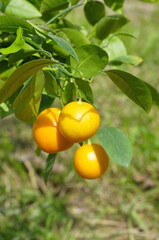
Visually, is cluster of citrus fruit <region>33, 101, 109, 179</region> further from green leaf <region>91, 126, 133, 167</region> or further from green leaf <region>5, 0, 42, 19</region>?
green leaf <region>5, 0, 42, 19</region>

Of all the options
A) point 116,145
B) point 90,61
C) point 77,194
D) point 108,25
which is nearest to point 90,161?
point 116,145

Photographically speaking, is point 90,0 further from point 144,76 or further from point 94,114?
point 144,76

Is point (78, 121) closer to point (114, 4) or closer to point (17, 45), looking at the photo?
point (17, 45)

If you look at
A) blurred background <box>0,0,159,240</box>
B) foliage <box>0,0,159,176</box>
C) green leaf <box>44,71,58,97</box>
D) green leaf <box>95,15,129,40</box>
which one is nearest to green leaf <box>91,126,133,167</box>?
foliage <box>0,0,159,176</box>

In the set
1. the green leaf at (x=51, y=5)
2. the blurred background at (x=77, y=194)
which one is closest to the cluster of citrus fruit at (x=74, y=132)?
the green leaf at (x=51, y=5)

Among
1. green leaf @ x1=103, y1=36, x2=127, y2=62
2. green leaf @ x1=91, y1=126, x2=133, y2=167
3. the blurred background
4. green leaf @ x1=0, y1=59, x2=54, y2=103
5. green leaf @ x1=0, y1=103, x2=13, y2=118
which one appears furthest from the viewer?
the blurred background

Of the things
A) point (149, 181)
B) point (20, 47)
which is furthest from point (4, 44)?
point (149, 181)
